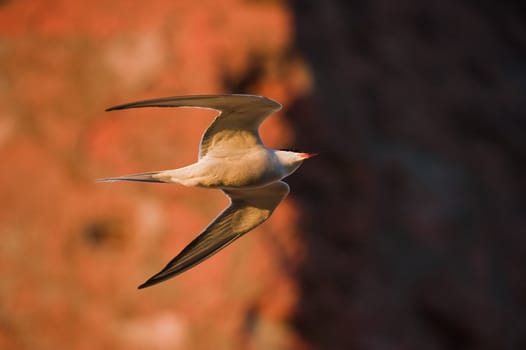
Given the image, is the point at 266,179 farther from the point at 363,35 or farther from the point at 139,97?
the point at 363,35

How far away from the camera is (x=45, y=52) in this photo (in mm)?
4359

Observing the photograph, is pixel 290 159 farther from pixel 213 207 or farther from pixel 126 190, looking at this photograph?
pixel 126 190

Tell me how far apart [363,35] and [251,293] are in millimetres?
1857

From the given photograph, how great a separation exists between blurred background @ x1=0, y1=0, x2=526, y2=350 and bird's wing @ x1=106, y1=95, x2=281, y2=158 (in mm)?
1788

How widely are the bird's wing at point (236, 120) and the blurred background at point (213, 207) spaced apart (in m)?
1.79

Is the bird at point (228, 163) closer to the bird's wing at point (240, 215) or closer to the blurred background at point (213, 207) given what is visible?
the bird's wing at point (240, 215)

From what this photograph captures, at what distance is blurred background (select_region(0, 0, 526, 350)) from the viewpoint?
4051mm

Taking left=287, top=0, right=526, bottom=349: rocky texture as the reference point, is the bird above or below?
above

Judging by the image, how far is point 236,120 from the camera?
2184 mm

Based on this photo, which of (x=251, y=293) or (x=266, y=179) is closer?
(x=266, y=179)

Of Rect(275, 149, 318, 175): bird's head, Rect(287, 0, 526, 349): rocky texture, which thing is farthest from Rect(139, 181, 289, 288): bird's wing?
Rect(287, 0, 526, 349): rocky texture

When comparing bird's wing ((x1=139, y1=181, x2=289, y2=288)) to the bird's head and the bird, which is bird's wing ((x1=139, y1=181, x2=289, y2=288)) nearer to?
the bird

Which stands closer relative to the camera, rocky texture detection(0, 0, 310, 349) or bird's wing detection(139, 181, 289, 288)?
bird's wing detection(139, 181, 289, 288)

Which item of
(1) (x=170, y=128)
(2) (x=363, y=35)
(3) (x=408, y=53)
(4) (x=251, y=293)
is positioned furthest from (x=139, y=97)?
(3) (x=408, y=53)
